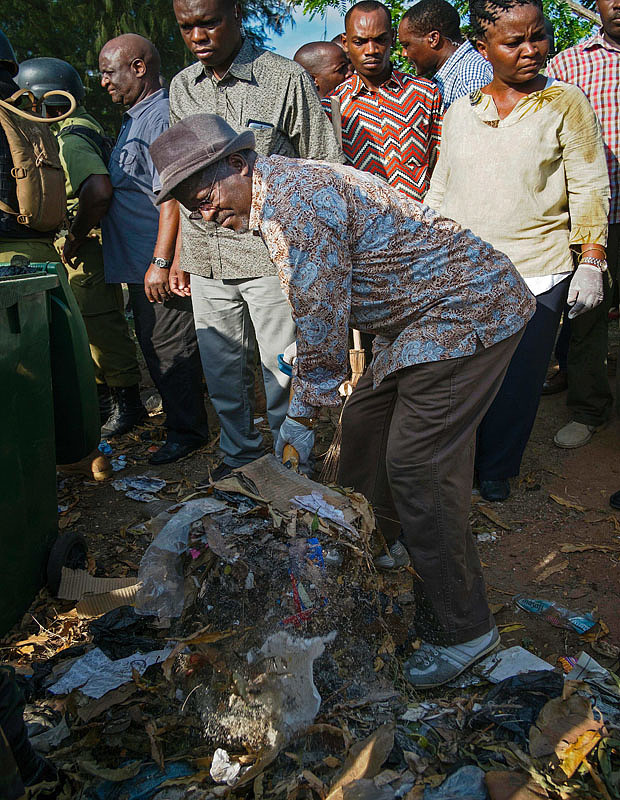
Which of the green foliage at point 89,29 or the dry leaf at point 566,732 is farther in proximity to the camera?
the green foliage at point 89,29

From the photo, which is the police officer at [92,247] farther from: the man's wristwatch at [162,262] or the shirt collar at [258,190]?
the shirt collar at [258,190]

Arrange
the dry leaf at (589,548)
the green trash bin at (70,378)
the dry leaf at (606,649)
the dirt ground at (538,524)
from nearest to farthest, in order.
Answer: the dry leaf at (606,649)
the dirt ground at (538,524)
the green trash bin at (70,378)
the dry leaf at (589,548)

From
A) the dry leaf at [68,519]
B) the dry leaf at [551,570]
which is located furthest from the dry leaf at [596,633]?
the dry leaf at [68,519]

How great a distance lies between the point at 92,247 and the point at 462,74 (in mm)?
2873

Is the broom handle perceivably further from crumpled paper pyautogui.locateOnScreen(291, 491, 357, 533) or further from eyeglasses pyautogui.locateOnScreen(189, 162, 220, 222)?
eyeglasses pyautogui.locateOnScreen(189, 162, 220, 222)

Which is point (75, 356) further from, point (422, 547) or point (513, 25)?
point (513, 25)

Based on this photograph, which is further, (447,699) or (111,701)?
(447,699)

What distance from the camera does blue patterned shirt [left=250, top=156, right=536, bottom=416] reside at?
87.0 inches

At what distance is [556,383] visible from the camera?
17.4 ft

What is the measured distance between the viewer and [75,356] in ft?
11.1

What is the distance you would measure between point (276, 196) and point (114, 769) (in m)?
1.91

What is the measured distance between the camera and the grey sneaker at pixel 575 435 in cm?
461

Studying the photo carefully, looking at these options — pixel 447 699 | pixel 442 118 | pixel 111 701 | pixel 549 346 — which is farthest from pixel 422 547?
pixel 442 118

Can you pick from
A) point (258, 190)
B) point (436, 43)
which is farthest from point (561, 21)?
point (258, 190)
